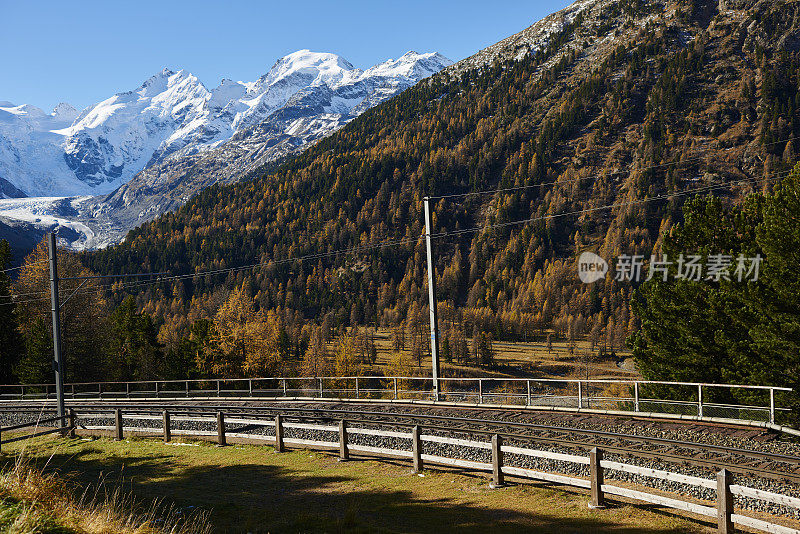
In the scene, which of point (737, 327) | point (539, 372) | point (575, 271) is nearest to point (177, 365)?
point (737, 327)

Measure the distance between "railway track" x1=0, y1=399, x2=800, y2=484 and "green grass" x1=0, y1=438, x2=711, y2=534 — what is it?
3.43 feet

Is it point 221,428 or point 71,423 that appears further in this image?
point 71,423

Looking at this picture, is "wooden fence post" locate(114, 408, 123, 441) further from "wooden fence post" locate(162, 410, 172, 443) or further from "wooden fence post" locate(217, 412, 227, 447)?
"wooden fence post" locate(217, 412, 227, 447)

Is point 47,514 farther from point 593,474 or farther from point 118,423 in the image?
point 118,423

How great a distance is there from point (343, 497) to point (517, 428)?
8093mm

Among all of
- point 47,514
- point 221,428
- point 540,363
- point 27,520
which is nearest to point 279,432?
point 221,428

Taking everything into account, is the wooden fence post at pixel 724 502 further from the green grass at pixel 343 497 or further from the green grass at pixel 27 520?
the green grass at pixel 27 520

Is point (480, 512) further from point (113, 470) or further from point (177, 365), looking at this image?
point (177, 365)

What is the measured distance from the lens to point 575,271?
19812cm

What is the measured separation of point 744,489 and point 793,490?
A: 4078 millimetres

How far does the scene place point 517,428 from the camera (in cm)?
1786

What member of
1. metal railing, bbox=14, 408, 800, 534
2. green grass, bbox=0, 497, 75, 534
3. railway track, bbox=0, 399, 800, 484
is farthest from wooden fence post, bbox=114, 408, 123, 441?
green grass, bbox=0, 497, 75, 534

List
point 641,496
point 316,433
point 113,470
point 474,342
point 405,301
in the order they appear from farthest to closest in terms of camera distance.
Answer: point 405,301 → point 474,342 → point 316,433 → point 113,470 → point 641,496

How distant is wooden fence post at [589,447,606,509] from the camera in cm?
992
